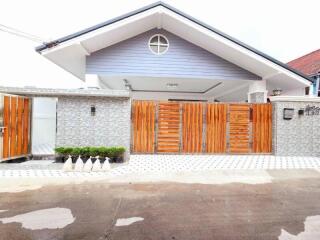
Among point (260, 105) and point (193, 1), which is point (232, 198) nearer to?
point (260, 105)

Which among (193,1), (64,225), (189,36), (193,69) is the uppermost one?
(193,1)

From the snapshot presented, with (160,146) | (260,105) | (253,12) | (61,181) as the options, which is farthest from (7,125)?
(253,12)

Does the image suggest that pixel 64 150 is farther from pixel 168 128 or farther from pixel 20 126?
pixel 168 128

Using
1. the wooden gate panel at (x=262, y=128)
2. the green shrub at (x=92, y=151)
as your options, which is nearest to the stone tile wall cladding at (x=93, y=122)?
the green shrub at (x=92, y=151)

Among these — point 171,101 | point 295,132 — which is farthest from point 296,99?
point 171,101

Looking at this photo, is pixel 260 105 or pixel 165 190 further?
pixel 260 105

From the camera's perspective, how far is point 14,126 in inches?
352

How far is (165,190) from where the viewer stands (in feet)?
Answer: 19.3

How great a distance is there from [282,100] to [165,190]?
7486mm

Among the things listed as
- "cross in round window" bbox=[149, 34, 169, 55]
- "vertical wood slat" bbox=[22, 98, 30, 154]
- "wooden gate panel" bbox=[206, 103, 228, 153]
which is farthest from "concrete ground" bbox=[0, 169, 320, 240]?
"cross in round window" bbox=[149, 34, 169, 55]

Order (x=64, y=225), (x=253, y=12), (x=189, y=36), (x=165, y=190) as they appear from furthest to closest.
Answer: (x=253, y=12) < (x=189, y=36) < (x=165, y=190) < (x=64, y=225)

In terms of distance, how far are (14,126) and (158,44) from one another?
7.49 metres

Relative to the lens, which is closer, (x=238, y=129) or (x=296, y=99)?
(x=296, y=99)

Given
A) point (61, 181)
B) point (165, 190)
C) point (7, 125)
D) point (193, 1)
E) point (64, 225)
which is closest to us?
point (64, 225)
